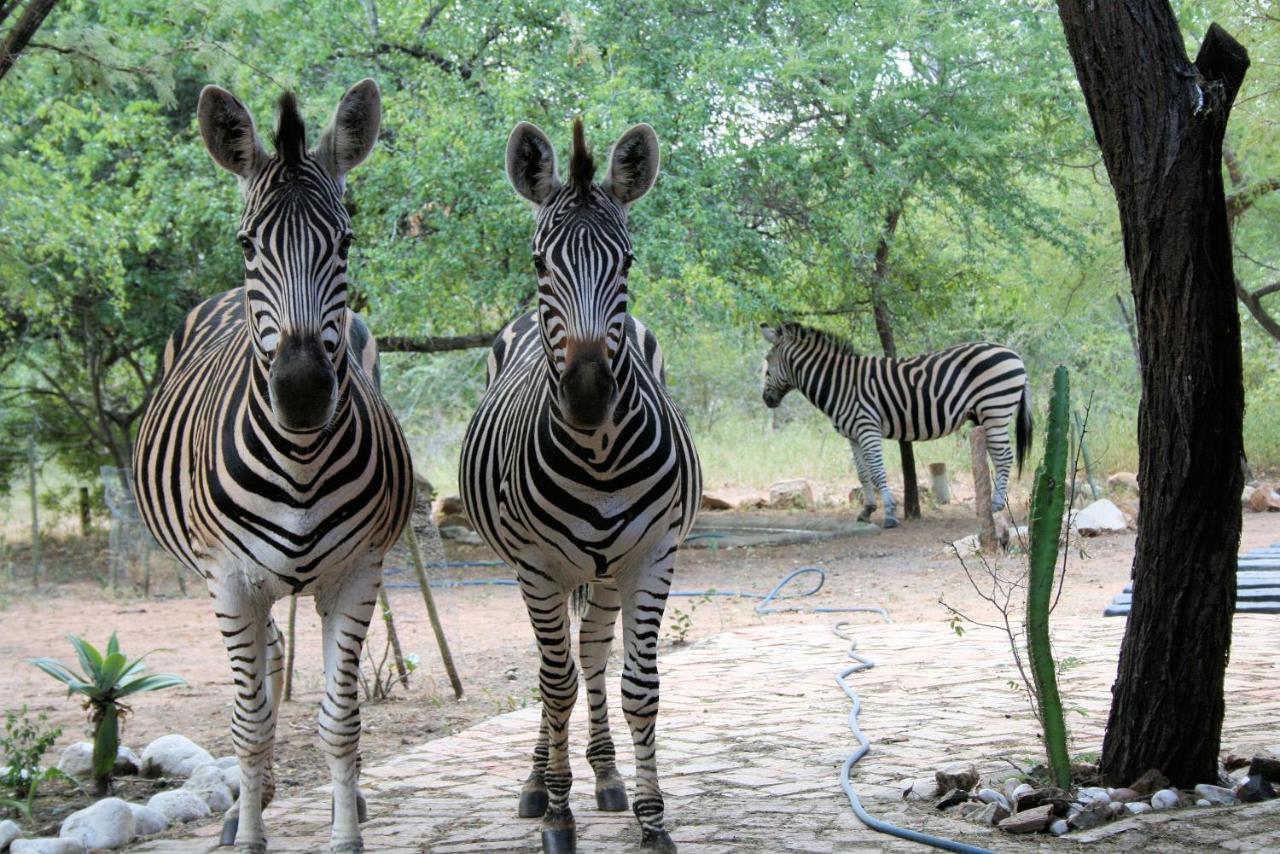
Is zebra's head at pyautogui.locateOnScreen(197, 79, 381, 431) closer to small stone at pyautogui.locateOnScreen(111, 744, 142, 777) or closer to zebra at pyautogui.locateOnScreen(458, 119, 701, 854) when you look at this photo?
zebra at pyautogui.locateOnScreen(458, 119, 701, 854)

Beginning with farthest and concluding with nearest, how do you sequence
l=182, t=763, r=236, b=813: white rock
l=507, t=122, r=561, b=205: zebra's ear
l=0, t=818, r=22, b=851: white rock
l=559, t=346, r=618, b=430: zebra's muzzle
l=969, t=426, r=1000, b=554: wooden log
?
1. l=969, t=426, r=1000, b=554: wooden log
2. l=182, t=763, r=236, b=813: white rock
3. l=0, t=818, r=22, b=851: white rock
4. l=507, t=122, r=561, b=205: zebra's ear
5. l=559, t=346, r=618, b=430: zebra's muzzle

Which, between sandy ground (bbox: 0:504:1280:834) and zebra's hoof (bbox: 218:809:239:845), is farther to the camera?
sandy ground (bbox: 0:504:1280:834)

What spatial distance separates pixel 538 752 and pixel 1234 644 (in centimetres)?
455

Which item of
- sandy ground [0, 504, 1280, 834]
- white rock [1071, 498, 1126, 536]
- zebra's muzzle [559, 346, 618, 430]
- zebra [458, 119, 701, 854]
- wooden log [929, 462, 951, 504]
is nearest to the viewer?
zebra's muzzle [559, 346, 618, 430]

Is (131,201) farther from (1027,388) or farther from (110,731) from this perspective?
(1027,388)

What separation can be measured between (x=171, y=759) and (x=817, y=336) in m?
12.3

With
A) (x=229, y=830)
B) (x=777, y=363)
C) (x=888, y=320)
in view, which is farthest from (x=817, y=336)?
(x=229, y=830)

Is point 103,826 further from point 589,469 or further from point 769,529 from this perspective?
point 769,529

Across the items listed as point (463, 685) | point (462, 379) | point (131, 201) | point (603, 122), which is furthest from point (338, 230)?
point (462, 379)

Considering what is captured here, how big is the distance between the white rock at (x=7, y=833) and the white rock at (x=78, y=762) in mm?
1209

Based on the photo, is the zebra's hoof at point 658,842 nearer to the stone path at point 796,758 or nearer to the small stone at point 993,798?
the stone path at point 796,758


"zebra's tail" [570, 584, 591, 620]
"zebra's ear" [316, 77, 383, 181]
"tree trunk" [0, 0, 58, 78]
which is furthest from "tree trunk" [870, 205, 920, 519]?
"zebra's ear" [316, 77, 383, 181]

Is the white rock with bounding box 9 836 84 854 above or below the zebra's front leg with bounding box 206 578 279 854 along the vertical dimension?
below

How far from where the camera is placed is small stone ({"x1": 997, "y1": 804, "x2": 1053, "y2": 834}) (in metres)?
3.92
